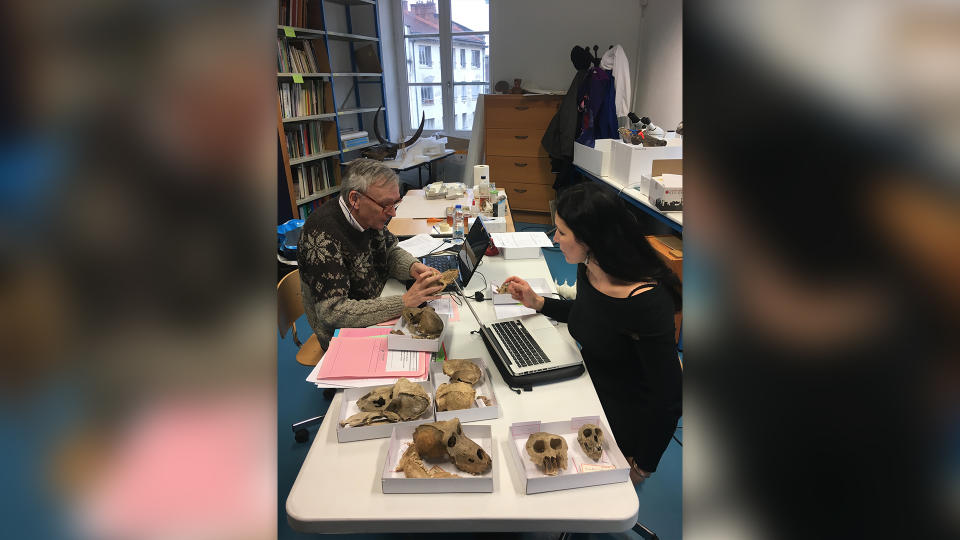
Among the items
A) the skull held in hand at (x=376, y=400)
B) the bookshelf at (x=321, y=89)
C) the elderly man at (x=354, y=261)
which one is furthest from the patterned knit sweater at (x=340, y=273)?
the bookshelf at (x=321, y=89)

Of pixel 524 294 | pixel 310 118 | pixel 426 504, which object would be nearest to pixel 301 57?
pixel 310 118

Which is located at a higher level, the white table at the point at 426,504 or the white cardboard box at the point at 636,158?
the white cardboard box at the point at 636,158

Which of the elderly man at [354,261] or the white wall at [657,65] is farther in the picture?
the white wall at [657,65]

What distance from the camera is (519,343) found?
5.62ft

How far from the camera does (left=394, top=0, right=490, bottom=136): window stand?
5738 millimetres

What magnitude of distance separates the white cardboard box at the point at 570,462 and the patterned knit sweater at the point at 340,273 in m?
0.82

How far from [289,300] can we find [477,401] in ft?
4.20

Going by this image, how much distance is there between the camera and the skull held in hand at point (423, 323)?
5.67 feet

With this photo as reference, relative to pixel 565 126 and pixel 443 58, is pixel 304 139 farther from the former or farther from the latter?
pixel 565 126

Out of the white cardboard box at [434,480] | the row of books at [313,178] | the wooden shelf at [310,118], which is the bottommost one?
the white cardboard box at [434,480]

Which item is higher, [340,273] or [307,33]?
[307,33]

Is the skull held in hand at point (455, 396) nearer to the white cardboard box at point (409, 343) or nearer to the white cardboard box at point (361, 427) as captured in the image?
the white cardboard box at point (361, 427)
